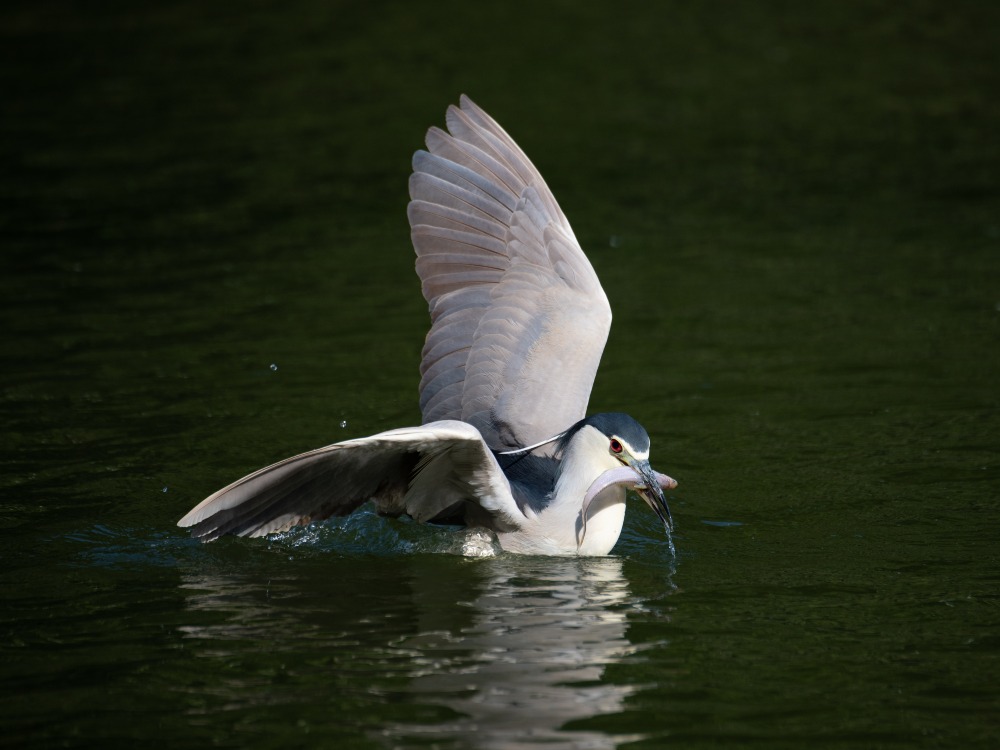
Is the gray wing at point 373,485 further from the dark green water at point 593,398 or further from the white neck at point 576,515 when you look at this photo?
the dark green water at point 593,398

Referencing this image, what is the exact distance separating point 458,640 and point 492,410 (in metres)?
1.56

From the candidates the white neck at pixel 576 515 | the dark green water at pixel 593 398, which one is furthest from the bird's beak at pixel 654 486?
the dark green water at pixel 593 398

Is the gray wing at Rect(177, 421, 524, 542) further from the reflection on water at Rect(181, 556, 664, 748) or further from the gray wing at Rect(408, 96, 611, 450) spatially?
the gray wing at Rect(408, 96, 611, 450)

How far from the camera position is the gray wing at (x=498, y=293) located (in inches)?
266

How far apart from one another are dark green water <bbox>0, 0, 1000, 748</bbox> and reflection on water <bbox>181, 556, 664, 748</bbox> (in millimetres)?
→ 18

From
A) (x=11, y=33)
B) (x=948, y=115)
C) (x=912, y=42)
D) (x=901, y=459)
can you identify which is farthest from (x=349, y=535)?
(x=11, y=33)

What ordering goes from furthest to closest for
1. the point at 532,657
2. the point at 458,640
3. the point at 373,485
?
1. the point at 373,485
2. the point at 458,640
3. the point at 532,657

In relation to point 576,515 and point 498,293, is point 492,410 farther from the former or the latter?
point 576,515

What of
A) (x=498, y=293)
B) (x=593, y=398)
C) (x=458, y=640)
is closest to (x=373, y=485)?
(x=458, y=640)

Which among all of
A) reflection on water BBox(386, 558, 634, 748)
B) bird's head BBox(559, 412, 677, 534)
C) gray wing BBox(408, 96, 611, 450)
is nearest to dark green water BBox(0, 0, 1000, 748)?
reflection on water BBox(386, 558, 634, 748)

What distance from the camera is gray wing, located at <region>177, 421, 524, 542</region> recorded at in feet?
17.8

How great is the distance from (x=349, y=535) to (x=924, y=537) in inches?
100

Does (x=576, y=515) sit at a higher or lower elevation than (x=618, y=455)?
lower

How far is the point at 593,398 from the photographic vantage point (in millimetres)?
8352
